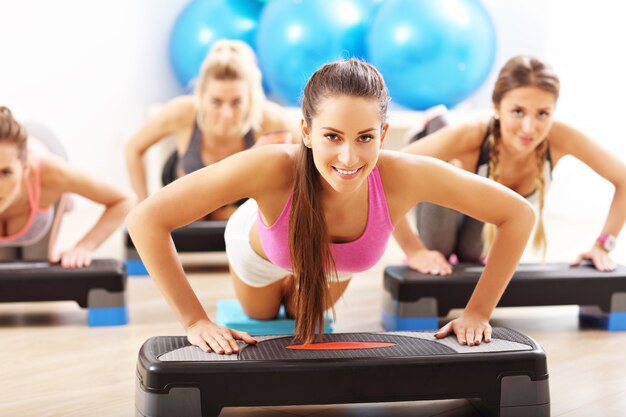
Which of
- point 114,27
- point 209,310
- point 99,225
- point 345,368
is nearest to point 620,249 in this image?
point 209,310

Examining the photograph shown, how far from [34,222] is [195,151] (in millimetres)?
844

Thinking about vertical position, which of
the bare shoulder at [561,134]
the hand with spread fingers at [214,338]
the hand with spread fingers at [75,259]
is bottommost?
the hand with spread fingers at [75,259]

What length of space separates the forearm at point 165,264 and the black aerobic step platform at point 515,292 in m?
0.81

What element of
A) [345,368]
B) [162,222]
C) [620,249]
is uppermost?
[162,222]

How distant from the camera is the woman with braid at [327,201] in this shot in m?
1.78

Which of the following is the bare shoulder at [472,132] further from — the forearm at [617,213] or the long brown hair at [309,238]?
the long brown hair at [309,238]

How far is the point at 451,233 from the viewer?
2.96 meters

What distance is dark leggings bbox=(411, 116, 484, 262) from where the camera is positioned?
9.66 feet

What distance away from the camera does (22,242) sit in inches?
118

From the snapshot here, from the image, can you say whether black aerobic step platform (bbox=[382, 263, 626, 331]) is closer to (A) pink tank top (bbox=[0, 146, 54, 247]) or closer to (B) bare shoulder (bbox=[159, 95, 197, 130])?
(A) pink tank top (bbox=[0, 146, 54, 247])

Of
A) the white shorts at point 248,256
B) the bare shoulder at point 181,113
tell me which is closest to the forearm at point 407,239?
the white shorts at point 248,256

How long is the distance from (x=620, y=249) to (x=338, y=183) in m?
2.51

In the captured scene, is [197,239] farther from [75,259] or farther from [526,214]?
[526,214]

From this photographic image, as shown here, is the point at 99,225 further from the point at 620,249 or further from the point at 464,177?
the point at 620,249
